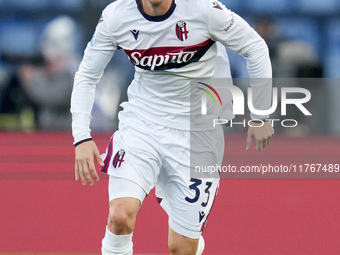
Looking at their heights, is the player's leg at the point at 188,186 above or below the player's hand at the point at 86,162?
below

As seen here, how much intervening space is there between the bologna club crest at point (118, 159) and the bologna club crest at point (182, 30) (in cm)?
72

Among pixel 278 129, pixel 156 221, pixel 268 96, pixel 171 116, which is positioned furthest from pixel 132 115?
pixel 278 129

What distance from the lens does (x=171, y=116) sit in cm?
452

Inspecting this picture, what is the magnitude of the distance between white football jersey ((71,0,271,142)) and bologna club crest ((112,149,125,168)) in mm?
194

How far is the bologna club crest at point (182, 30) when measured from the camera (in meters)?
4.29

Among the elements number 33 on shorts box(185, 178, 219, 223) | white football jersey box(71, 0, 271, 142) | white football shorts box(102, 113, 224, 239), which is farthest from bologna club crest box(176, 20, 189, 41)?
number 33 on shorts box(185, 178, 219, 223)

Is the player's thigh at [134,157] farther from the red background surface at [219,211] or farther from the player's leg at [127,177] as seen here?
the red background surface at [219,211]

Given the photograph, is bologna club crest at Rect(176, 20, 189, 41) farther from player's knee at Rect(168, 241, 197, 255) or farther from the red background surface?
the red background surface

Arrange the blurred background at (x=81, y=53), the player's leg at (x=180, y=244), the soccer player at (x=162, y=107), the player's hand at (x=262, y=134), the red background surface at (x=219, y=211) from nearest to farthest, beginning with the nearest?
the soccer player at (x=162, y=107), the player's hand at (x=262, y=134), the player's leg at (x=180, y=244), the red background surface at (x=219, y=211), the blurred background at (x=81, y=53)

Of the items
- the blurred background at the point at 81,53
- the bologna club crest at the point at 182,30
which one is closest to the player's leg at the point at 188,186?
the bologna club crest at the point at 182,30

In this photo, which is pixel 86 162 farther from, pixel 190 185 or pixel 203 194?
pixel 203 194

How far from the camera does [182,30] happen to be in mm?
4297

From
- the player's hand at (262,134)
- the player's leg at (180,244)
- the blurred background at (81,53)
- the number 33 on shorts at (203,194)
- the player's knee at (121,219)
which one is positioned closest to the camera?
the player's knee at (121,219)

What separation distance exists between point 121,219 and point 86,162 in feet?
1.21
